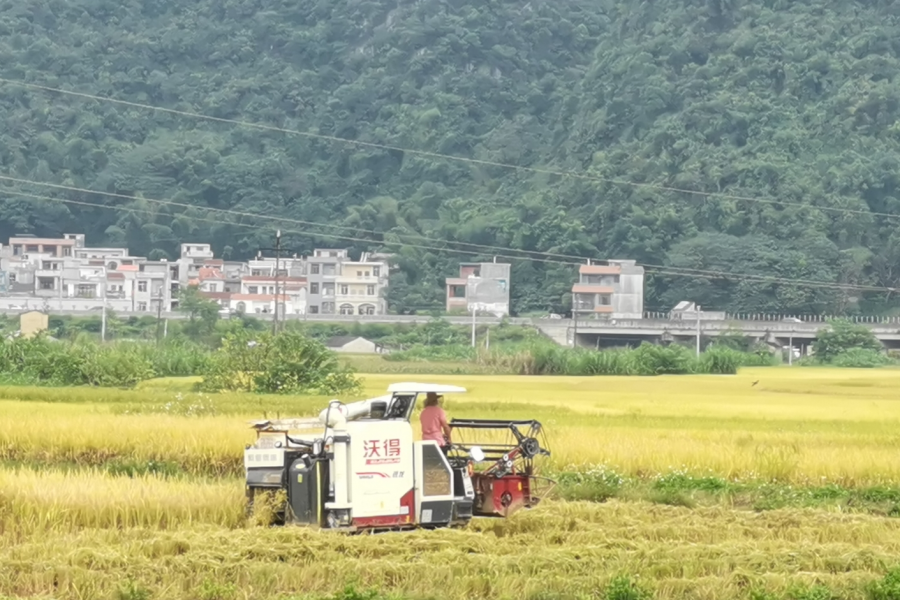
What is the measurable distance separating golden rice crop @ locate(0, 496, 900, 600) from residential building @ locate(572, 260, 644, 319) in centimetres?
8166

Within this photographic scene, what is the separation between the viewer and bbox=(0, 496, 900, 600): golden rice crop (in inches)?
455

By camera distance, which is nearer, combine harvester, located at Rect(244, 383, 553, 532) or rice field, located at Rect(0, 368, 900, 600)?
rice field, located at Rect(0, 368, 900, 600)

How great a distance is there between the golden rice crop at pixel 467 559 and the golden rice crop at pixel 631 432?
17.0ft

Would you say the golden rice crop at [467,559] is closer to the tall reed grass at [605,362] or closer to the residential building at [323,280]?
the tall reed grass at [605,362]

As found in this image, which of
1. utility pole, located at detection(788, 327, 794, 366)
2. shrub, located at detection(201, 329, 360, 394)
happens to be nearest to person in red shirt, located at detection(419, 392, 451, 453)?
shrub, located at detection(201, 329, 360, 394)

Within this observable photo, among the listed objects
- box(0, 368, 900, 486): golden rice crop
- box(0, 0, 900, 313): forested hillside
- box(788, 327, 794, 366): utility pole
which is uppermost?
box(0, 0, 900, 313): forested hillside

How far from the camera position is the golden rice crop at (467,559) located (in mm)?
11547

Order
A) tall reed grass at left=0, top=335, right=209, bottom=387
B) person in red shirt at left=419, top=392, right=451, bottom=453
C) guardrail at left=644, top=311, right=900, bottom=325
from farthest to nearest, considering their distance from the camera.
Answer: guardrail at left=644, top=311, right=900, bottom=325, tall reed grass at left=0, top=335, right=209, bottom=387, person in red shirt at left=419, top=392, right=451, bottom=453

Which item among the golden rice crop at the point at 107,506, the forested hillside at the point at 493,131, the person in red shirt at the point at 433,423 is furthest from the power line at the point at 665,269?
the golden rice crop at the point at 107,506

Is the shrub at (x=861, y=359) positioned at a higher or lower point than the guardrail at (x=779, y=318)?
lower

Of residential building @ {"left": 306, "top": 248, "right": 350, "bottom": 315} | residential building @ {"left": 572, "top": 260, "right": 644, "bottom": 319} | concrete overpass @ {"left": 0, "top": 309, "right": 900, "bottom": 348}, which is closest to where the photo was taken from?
concrete overpass @ {"left": 0, "top": 309, "right": 900, "bottom": 348}

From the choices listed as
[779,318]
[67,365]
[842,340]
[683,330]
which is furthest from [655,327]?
[67,365]

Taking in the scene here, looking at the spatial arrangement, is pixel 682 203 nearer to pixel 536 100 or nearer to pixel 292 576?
pixel 536 100

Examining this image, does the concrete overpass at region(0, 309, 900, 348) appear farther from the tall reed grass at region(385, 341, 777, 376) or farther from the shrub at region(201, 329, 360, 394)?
the shrub at region(201, 329, 360, 394)
